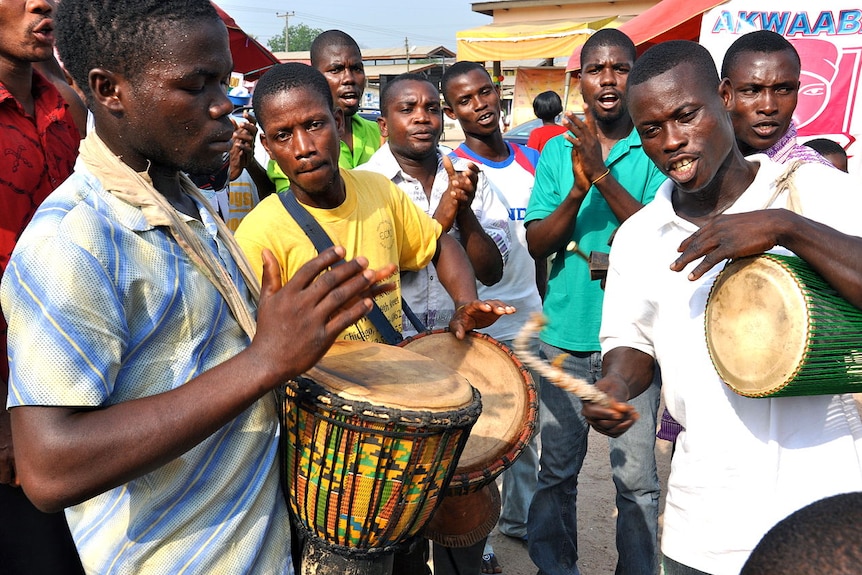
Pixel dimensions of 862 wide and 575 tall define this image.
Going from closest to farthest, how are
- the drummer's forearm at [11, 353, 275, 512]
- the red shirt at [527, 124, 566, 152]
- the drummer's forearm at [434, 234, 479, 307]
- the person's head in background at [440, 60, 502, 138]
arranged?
the drummer's forearm at [11, 353, 275, 512], the drummer's forearm at [434, 234, 479, 307], the person's head in background at [440, 60, 502, 138], the red shirt at [527, 124, 566, 152]

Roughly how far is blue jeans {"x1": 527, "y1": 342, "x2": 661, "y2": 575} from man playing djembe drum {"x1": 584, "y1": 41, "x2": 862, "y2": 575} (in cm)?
103

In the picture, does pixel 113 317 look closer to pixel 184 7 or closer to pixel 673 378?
pixel 184 7

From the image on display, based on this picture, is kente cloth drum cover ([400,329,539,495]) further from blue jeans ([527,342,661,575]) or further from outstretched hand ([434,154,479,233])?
blue jeans ([527,342,661,575])

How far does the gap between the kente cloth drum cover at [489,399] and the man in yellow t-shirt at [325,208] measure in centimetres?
8

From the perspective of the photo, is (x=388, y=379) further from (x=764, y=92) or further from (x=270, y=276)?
(x=764, y=92)

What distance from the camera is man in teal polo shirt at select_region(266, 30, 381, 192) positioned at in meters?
4.63

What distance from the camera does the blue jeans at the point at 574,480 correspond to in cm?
336

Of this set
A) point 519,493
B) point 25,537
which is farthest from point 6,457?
point 519,493

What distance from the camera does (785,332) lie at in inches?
74.9

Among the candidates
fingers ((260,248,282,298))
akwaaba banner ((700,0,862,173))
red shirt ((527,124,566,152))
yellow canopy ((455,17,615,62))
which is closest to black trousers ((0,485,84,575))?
fingers ((260,248,282,298))

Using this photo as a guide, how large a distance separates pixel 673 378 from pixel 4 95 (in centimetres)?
235

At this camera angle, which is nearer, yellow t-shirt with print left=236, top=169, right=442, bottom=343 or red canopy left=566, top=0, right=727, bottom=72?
yellow t-shirt with print left=236, top=169, right=442, bottom=343

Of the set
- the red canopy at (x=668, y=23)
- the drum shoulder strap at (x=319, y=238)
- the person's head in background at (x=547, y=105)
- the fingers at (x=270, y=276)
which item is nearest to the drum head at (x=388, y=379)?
the fingers at (x=270, y=276)

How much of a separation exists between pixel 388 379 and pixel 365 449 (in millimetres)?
201
